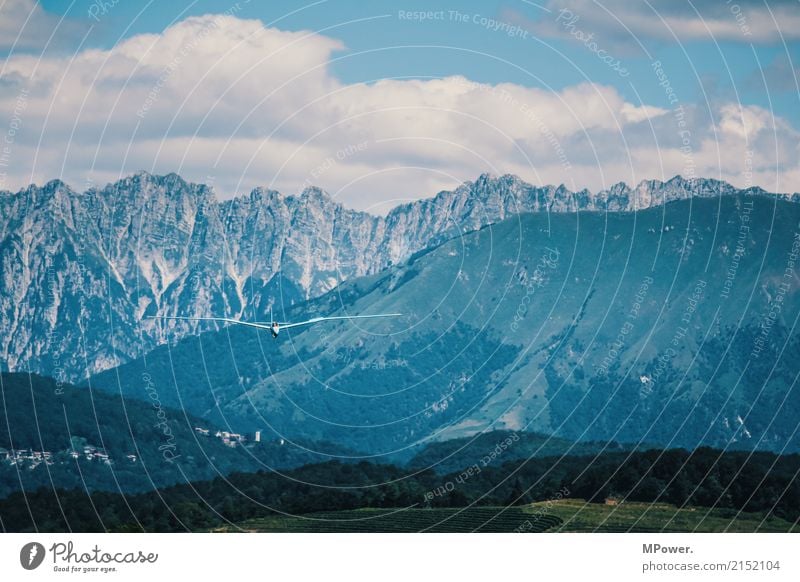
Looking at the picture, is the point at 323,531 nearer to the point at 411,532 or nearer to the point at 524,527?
the point at 411,532

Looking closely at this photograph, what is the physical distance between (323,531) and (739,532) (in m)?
49.9
